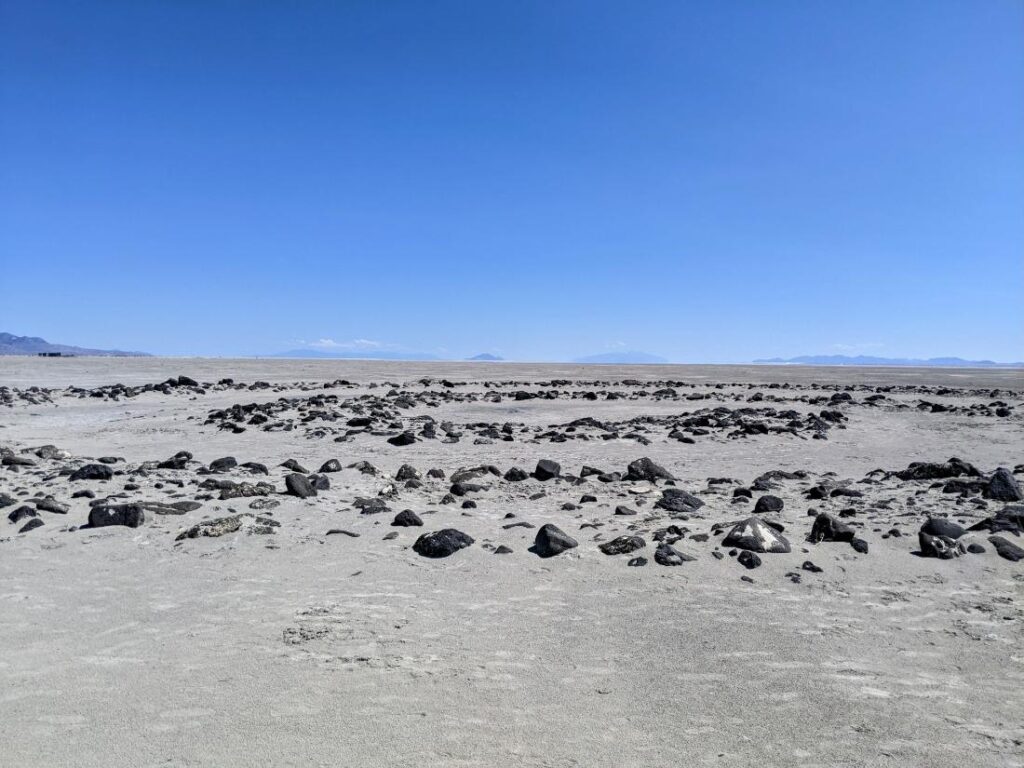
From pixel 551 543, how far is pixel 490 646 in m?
2.16

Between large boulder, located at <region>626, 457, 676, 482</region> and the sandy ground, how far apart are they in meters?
1.39

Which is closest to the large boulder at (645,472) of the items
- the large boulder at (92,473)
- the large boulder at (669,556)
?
the large boulder at (669,556)

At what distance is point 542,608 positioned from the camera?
19.5ft

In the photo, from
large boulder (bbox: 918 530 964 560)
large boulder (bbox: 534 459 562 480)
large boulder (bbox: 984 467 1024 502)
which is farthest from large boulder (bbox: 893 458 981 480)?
large boulder (bbox: 534 459 562 480)

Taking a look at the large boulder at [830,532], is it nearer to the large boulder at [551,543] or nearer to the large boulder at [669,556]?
the large boulder at [669,556]

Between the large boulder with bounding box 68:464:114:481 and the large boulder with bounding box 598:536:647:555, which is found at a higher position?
the large boulder with bounding box 68:464:114:481

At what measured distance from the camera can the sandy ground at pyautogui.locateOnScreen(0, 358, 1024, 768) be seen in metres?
3.82

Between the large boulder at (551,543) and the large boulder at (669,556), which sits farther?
the large boulder at (551,543)

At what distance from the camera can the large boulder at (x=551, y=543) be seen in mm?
7182

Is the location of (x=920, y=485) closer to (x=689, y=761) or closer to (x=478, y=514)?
(x=478, y=514)

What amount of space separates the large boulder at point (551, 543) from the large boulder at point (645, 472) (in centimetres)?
377

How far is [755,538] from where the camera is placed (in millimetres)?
7195

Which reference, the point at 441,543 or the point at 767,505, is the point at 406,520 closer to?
the point at 441,543

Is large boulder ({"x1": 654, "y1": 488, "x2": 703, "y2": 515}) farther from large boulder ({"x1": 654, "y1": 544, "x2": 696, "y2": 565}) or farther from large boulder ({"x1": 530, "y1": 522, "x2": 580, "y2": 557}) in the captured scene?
large boulder ({"x1": 530, "y1": 522, "x2": 580, "y2": 557})
